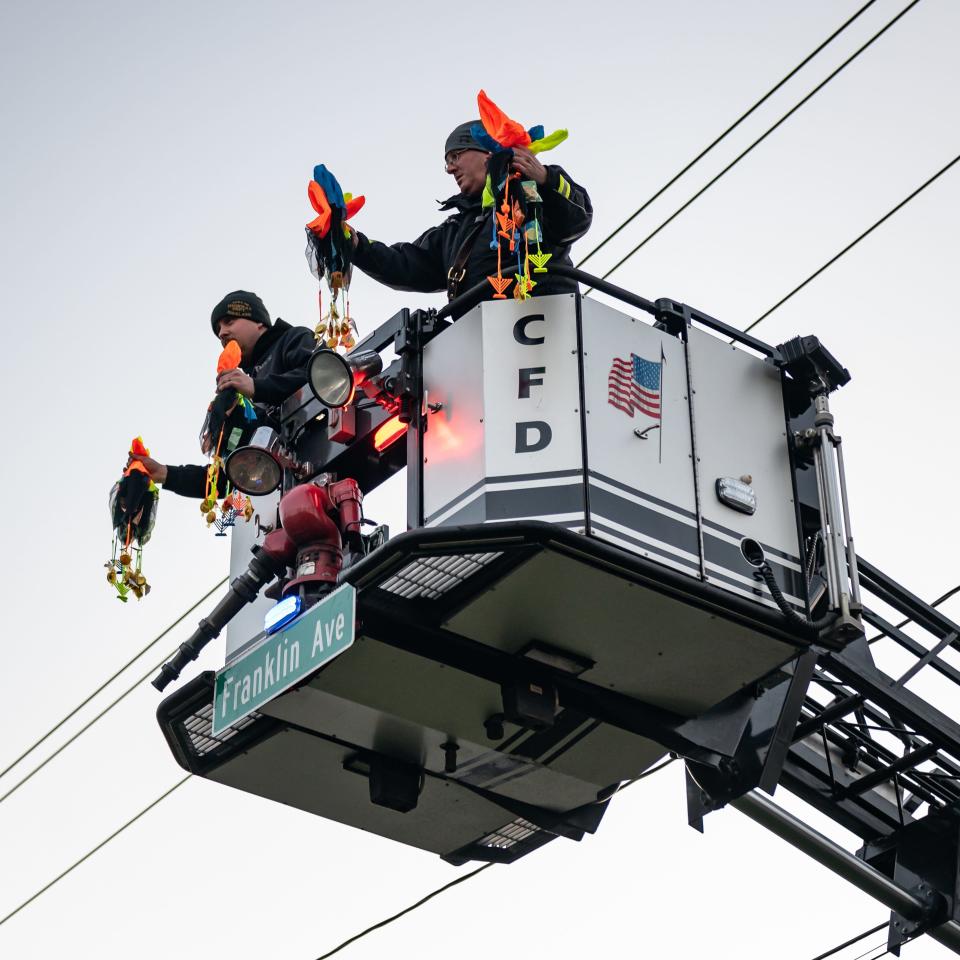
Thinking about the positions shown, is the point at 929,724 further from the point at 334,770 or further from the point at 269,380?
the point at 269,380

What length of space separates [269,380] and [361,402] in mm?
821

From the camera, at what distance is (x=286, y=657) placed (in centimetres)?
1206

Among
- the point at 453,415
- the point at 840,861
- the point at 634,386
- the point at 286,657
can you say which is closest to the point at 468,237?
the point at 453,415

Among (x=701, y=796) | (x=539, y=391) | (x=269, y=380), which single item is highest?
(x=269, y=380)

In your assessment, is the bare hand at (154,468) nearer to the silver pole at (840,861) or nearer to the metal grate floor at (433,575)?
the metal grate floor at (433,575)

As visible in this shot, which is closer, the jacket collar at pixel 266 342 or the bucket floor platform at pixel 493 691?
the bucket floor platform at pixel 493 691

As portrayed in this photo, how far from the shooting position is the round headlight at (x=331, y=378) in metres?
12.7

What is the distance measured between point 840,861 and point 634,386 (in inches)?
161

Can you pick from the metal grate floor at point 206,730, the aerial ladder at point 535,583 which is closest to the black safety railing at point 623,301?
the aerial ladder at point 535,583

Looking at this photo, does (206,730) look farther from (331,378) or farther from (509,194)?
(509,194)

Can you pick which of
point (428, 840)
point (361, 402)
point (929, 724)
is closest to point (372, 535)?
point (361, 402)

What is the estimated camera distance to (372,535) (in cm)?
Answer: 1262

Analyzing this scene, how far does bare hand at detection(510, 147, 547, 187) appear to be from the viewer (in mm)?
12656

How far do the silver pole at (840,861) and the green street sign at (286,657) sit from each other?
3.38 metres
